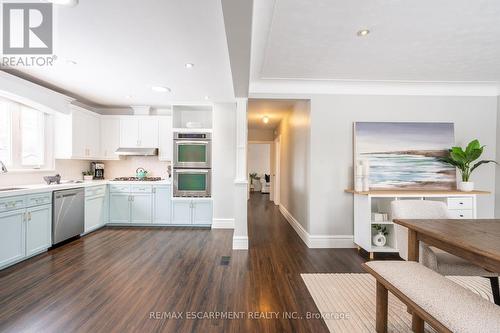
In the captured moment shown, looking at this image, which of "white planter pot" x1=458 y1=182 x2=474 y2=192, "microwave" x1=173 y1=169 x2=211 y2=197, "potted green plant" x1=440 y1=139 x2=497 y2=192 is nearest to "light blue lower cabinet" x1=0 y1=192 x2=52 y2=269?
A: "microwave" x1=173 y1=169 x2=211 y2=197

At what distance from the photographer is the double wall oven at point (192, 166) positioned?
4.39 meters

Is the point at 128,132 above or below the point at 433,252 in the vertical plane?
above

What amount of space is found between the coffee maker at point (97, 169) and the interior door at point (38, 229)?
171 centimetres

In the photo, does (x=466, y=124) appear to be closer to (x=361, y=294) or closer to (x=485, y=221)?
(x=485, y=221)

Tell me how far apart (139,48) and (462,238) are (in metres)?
3.26

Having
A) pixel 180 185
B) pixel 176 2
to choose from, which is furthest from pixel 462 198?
pixel 180 185

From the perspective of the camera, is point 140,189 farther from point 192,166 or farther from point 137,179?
point 192,166

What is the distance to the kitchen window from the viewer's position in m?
3.21

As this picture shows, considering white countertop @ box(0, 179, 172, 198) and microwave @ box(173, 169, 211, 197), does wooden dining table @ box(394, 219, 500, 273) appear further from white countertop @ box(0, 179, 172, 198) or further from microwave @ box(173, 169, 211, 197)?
white countertop @ box(0, 179, 172, 198)

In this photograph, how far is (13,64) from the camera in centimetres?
272

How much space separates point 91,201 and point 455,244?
492 cm

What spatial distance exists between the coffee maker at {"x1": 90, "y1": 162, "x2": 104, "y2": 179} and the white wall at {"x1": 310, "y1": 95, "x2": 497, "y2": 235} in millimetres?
4512

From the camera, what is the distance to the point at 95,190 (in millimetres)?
4043

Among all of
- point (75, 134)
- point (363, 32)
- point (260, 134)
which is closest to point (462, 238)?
point (363, 32)
